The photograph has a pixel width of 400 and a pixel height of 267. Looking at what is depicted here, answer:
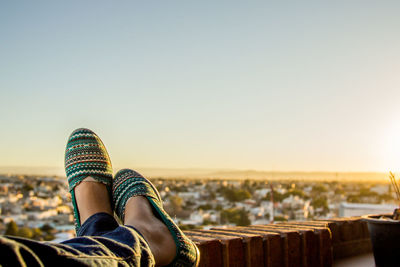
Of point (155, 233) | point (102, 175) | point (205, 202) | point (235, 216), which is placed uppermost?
point (102, 175)

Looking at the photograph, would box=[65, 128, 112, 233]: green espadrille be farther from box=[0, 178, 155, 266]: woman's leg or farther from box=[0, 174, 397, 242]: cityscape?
box=[0, 174, 397, 242]: cityscape

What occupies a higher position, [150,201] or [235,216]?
[150,201]

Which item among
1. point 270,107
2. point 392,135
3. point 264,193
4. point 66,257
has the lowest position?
point 264,193

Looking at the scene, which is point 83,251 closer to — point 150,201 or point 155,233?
point 155,233

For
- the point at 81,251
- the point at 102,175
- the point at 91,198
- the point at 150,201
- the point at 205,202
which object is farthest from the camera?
the point at 205,202

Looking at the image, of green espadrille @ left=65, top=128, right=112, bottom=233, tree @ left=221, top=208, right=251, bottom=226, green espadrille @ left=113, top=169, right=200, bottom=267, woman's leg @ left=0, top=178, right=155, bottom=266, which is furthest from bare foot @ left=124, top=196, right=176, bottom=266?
tree @ left=221, top=208, right=251, bottom=226

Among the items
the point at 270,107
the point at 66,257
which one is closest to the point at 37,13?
the point at 270,107

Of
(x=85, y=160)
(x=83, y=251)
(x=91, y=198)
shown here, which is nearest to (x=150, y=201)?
(x=91, y=198)

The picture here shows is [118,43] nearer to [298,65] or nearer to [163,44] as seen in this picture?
[163,44]
